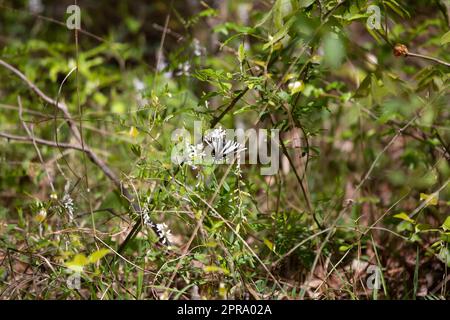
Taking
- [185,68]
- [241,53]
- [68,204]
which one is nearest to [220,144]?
[241,53]

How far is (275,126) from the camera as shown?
1.80 m

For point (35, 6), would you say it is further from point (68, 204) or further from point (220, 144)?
point (220, 144)

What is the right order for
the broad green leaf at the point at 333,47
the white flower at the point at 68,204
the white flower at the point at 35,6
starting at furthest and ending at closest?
the white flower at the point at 35,6 → the white flower at the point at 68,204 → the broad green leaf at the point at 333,47

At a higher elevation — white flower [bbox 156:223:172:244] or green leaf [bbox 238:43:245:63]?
green leaf [bbox 238:43:245:63]

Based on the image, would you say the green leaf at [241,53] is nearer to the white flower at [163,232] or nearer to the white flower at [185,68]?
the white flower at [163,232]

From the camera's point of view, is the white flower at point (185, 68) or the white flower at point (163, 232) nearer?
the white flower at point (163, 232)

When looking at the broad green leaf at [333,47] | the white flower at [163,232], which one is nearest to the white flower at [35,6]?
the white flower at [163,232]

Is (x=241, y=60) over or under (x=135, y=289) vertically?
over

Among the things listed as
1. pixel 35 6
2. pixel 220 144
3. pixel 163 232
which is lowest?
pixel 163 232

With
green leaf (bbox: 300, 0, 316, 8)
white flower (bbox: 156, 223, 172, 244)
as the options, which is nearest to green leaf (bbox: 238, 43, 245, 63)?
green leaf (bbox: 300, 0, 316, 8)

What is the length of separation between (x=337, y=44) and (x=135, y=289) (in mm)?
894

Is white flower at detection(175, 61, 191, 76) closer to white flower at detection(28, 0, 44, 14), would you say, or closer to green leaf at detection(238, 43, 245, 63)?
green leaf at detection(238, 43, 245, 63)
